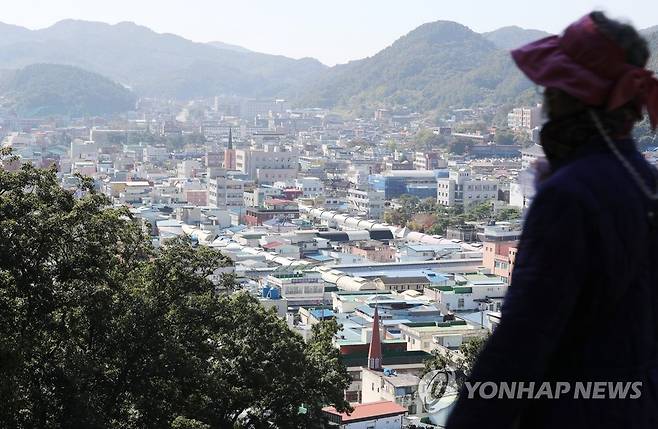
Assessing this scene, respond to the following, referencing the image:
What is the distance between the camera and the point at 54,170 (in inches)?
205

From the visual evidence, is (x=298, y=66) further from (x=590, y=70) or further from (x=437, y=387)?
(x=590, y=70)

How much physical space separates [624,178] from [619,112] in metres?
0.05

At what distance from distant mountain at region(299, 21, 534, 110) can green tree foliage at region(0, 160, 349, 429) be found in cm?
5835

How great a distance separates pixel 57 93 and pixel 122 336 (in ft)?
222

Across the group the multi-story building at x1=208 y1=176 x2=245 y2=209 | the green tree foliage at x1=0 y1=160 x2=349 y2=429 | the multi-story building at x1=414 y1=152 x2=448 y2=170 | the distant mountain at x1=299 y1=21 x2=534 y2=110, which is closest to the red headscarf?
the green tree foliage at x1=0 y1=160 x2=349 y2=429

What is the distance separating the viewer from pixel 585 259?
26.0 inches

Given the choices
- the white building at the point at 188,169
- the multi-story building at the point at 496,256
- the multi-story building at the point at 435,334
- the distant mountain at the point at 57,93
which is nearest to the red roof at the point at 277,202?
the multi-story building at the point at 496,256

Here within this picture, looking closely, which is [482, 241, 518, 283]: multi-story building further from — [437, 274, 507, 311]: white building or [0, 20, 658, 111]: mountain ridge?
[0, 20, 658, 111]: mountain ridge

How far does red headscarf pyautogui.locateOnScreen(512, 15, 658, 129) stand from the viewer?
2.30 feet

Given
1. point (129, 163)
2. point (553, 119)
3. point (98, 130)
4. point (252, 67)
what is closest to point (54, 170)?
point (553, 119)

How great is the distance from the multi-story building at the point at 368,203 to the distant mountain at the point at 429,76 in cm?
3337

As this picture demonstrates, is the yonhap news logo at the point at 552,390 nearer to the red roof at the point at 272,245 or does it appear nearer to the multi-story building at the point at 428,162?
the red roof at the point at 272,245

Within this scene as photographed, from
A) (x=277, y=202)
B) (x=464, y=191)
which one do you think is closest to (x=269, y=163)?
(x=464, y=191)

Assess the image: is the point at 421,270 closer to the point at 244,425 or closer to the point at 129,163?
the point at 244,425
